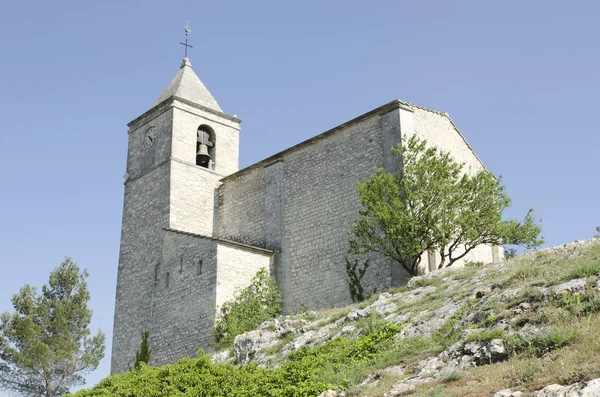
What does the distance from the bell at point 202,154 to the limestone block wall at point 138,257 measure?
1730 mm

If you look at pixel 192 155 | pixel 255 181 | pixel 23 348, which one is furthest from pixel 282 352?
pixel 23 348

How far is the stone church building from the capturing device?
2447cm

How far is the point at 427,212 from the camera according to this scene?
Answer: 21641mm

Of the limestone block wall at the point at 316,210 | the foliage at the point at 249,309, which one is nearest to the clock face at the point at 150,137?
the limestone block wall at the point at 316,210

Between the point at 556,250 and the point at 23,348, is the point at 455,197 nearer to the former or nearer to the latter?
the point at 556,250

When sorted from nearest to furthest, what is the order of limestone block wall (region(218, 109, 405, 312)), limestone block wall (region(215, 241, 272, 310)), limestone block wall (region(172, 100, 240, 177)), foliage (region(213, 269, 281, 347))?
foliage (region(213, 269, 281, 347))
limestone block wall (region(218, 109, 405, 312))
limestone block wall (region(215, 241, 272, 310))
limestone block wall (region(172, 100, 240, 177))

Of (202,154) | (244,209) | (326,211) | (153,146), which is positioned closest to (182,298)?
(244,209)

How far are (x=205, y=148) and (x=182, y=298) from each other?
7.32 meters

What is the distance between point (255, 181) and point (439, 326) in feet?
51.7

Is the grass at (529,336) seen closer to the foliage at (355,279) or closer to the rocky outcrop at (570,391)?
the rocky outcrop at (570,391)

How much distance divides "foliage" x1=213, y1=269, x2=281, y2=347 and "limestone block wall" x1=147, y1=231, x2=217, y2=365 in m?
0.56

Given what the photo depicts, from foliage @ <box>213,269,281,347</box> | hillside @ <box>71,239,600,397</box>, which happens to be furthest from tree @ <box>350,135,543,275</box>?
foliage @ <box>213,269,281,347</box>

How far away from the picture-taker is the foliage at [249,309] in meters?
23.5

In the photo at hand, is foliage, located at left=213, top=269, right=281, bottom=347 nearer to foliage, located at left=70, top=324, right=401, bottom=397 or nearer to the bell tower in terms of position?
the bell tower
